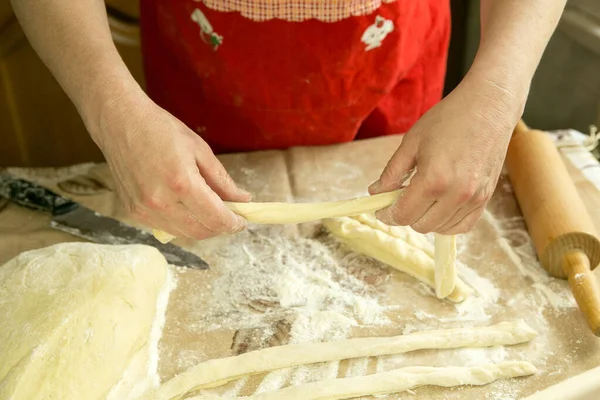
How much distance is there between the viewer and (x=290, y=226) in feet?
4.61

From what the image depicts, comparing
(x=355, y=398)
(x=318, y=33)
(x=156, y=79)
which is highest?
(x=318, y=33)

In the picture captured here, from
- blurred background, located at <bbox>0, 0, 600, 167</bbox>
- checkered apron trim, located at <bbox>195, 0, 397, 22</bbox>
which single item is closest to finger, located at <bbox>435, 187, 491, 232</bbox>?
checkered apron trim, located at <bbox>195, 0, 397, 22</bbox>

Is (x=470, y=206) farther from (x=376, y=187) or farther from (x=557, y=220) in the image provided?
Result: (x=557, y=220)

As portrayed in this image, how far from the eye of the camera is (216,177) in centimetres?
108

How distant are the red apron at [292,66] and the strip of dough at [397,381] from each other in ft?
2.10

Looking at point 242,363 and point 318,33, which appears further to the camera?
point 318,33

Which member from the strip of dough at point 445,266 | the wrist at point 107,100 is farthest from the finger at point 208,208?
the strip of dough at point 445,266

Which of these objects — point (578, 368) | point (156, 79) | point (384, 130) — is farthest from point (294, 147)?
point (578, 368)

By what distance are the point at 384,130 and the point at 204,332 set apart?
75cm

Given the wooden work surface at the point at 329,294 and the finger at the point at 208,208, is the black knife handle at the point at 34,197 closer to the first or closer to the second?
the wooden work surface at the point at 329,294

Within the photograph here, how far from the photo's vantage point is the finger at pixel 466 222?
1.10 m

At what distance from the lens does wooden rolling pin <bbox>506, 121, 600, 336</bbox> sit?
3.85 feet

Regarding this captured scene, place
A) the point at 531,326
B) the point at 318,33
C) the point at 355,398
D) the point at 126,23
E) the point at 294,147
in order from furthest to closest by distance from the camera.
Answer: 1. the point at 126,23
2. the point at 294,147
3. the point at 318,33
4. the point at 531,326
5. the point at 355,398

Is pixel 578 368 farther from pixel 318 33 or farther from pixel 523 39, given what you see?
pixel 318 33
